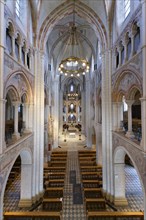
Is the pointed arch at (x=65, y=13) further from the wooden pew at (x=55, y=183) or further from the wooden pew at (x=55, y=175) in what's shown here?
the wooden pew at (x=55, y=175)

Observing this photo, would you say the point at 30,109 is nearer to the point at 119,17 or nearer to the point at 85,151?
the point at 119,17

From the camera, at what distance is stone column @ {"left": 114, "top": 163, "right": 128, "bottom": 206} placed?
1081 cm

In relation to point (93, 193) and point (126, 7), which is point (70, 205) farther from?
point (126, 7)

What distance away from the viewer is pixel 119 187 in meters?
11.0

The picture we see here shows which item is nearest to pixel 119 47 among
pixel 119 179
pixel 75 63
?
pixel 75 63

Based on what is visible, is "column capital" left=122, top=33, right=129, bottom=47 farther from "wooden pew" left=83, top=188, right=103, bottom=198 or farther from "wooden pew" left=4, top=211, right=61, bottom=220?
"wooden pew" left=4, top=211, right=61, bottom=220

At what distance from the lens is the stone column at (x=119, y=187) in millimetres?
10806

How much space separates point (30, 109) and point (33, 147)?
2.60 m

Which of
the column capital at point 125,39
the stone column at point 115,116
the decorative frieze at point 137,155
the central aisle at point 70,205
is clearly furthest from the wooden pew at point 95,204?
the column capital at point 125,39

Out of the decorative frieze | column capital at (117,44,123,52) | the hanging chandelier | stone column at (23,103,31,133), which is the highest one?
the hanging chandelier

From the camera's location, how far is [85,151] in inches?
797

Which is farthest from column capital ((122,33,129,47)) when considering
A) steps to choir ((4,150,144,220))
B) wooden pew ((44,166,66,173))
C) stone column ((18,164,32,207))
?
wooden pew ((44,166,66,173))

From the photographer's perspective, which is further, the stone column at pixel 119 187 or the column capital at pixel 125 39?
the stone column at pixel 119 187

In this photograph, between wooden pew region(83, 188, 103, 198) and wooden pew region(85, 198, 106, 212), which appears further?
wooden pew region(83, 188, 103, 198)
